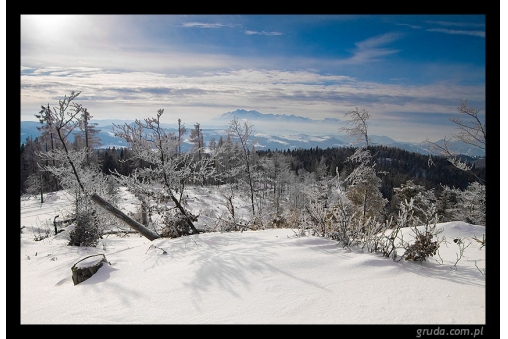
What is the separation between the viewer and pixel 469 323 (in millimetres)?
2281

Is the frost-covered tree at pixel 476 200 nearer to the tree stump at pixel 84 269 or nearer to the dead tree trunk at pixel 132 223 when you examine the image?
the tree stump at pixel 84 269

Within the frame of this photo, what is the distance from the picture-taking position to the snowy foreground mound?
244 centimetres


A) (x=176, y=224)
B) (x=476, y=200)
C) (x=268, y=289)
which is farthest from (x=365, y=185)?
(x=268, y=289)

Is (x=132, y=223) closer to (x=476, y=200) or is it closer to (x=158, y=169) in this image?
(x=158, y=169)

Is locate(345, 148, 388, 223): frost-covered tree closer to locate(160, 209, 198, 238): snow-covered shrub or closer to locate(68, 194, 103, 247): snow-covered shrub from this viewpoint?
locate(160, 209, 198, 238): snow-covered shrub

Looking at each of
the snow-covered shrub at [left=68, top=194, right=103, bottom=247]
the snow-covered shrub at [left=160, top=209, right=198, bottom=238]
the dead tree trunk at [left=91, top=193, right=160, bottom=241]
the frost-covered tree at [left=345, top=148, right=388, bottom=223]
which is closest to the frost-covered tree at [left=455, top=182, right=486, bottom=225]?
the frost-covered tree at [left=345, top=148, right=388, bottom=223]

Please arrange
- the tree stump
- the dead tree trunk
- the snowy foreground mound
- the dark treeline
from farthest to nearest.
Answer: the dark treeline → the dead tree trunk → the tree stump → the snowy foreground mound

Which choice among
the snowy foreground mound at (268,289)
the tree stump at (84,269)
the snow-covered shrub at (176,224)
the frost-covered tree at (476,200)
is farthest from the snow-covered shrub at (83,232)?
the frost-covered tree at (476,200)

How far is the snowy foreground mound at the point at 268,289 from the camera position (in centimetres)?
244

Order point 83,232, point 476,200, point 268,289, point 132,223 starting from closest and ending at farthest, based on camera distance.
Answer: point 268,289, point 83,232, point 132,223, point 476,200

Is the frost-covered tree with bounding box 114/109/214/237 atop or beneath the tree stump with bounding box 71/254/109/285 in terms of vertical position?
atop

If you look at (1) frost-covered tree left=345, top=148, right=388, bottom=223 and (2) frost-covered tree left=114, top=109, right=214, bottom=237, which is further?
(1) frost-covered tree left=345, top=148, right=388, bottom=223

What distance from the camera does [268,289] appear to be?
115 inches
